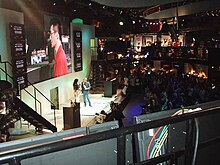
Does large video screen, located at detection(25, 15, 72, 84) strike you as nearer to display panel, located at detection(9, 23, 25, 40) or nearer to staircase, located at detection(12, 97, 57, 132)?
display panel, located at detection(9, 23, 25, 40)

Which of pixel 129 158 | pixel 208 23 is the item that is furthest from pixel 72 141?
pixel 208 23

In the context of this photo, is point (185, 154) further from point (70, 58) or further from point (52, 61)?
point (70, 58)

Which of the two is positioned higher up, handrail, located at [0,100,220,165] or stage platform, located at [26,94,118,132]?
handrail, located at [0,100,220,165]

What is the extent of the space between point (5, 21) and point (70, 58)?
766 centimetres

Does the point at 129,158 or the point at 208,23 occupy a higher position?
the point at 208,23

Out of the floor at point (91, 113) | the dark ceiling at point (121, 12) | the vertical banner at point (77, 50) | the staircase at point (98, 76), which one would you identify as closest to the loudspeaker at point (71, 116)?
the floor at point (91, 113)

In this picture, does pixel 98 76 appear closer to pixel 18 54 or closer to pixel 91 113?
pixel 91 113

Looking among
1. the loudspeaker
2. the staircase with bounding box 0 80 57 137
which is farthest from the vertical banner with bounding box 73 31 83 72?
the staircase with bounding box 0 80 57 137

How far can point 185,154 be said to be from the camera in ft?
6.54

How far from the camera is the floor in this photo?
10753mm

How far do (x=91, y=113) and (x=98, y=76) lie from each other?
24.3ft

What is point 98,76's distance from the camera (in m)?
22.6

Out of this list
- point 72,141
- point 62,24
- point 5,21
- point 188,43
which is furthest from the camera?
point 188,43

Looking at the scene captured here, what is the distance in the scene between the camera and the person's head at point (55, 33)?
53.8ft
